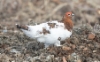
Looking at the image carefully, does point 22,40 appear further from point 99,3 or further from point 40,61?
point 99,3

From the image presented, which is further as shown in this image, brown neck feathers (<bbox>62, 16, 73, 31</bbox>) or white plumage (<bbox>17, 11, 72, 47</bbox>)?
brown neck feathers (<bbox>62, 16, 73, 31</bbox>)

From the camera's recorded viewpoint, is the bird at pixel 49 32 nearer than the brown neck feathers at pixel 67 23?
Yes

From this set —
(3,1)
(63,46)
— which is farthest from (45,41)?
(3,1)

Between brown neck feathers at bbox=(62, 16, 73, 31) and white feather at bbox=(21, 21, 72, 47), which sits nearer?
white feather at bbox=(21, 21, 72, 47)

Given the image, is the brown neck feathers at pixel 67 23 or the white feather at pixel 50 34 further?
the brown neck feathers at pixel 67 23

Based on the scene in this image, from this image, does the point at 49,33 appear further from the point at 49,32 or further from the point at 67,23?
the point at 67,23

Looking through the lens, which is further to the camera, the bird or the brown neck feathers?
the brown neck feathers

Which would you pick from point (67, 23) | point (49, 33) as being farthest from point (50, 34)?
point (67, 23)

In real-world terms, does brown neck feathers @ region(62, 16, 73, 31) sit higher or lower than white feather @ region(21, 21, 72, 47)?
higher

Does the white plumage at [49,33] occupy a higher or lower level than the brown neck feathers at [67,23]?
lower

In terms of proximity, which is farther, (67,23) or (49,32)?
(67,23)

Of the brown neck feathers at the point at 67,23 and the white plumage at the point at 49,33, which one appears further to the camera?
the brown neck feathers at the point at 67,23
